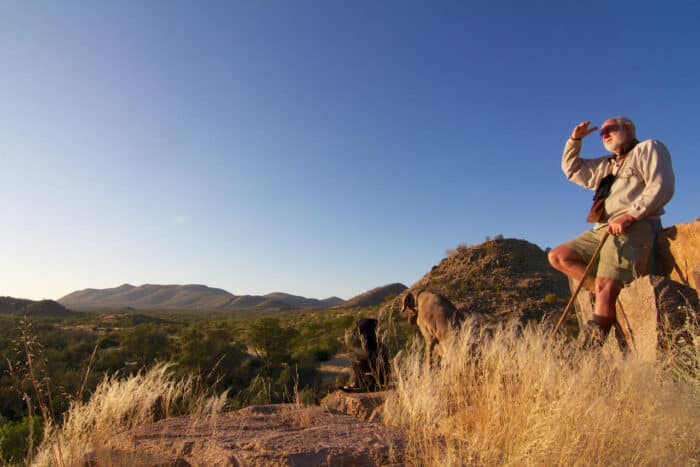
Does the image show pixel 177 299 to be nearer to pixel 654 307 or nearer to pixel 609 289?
pixel 609 289

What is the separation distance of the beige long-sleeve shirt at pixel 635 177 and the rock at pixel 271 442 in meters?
3.17

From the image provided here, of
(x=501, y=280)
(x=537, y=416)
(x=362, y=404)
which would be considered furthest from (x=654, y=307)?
(x=501, y=280)

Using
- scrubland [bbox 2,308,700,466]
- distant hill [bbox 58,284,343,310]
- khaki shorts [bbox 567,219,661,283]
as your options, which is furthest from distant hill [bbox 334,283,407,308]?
scrubland [bbox 2,308,700,466]

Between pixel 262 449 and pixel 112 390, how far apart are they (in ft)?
7.54

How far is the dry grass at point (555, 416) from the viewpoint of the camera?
1.97 meters

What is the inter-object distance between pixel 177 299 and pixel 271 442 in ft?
423

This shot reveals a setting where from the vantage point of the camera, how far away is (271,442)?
2201mm

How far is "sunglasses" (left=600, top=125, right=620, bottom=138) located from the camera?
435 centimetres

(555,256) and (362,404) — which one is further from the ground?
(555,256)

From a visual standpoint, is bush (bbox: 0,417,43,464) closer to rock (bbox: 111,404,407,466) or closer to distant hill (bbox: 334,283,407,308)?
rock (bbox: 111,404,407,466)

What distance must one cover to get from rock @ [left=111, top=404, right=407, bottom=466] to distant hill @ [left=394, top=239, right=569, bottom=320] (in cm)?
1206

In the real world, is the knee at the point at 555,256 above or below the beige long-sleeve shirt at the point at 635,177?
below

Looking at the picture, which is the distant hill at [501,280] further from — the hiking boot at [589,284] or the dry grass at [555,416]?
the dry grass at [555,416]

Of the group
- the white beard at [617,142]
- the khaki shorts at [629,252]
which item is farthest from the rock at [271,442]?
the white beard at [617,142]
